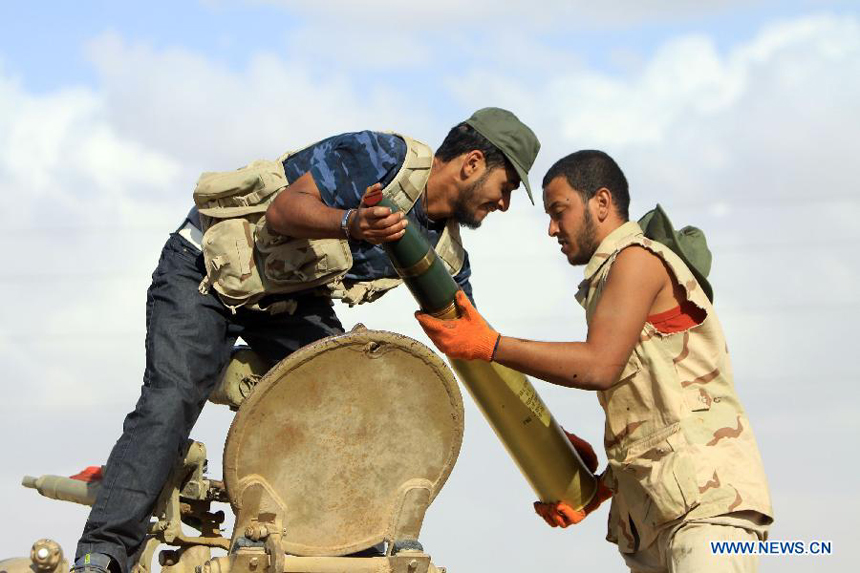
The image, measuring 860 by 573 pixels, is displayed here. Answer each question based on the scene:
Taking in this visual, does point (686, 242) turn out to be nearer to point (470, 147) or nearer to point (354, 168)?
point (470, 147)

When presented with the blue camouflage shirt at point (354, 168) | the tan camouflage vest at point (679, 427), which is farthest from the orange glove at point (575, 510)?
the blue camouflage shirt at point (354, 168)

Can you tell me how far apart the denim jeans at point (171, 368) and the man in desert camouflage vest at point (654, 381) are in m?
1.31

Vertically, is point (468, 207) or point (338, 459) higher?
point (468, 207)

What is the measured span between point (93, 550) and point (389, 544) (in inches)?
56.4

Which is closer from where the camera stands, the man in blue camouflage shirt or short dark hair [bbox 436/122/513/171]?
the man in blue camouflage shirt

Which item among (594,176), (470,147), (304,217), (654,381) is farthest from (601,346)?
(470,147)

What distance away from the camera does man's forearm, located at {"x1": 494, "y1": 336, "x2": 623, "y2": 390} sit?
22.4ft

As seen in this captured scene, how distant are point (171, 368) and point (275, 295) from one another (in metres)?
0.69

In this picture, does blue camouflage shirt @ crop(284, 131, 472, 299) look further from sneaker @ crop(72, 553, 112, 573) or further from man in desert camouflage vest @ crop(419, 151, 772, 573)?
sneaker @ crop(72, 553, 112, 573)

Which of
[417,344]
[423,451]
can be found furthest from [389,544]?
[417,344]

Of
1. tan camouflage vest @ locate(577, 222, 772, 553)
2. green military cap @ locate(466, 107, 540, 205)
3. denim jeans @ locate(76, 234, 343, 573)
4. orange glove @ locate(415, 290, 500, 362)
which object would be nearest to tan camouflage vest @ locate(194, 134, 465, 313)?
denim jeans @ locate(76, 234, 343, 573)

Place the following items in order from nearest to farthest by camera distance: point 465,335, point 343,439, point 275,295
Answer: point 465,335
point 343,439
point 275,295

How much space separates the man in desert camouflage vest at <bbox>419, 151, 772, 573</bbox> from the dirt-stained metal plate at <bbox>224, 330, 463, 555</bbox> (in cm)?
32

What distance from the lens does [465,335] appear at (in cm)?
695
